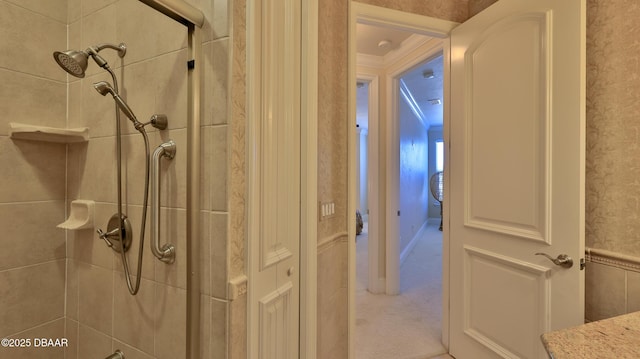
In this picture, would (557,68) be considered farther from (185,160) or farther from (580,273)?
(185,160)

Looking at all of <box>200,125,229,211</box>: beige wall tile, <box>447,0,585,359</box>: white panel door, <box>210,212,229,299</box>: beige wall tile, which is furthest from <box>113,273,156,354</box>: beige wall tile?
<box>447,0,585,359</box>: white panel door

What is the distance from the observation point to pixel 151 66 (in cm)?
106

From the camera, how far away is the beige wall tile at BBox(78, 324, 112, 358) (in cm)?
124

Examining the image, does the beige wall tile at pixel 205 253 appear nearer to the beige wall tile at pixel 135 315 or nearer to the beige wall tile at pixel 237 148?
the beige wall tile at pixel 237 148

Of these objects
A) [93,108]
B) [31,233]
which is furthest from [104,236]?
[93,108]

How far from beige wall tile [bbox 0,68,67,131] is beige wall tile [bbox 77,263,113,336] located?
0.71 metres

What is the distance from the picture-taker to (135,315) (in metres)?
1.13

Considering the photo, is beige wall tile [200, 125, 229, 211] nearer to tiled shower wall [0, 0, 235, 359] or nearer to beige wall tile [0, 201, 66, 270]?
tiled shower wall [0, 0, 235, 359]

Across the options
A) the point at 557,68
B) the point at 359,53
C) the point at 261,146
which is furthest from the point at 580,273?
the point at 359,53

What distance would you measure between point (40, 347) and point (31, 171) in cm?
85

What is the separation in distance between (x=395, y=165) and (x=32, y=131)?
268cm

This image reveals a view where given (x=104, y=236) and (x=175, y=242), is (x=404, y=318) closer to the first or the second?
(x=175, y=242)

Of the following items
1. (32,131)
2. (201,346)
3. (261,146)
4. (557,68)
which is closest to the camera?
(201,346)

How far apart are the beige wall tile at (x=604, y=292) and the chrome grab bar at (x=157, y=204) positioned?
189 cm
